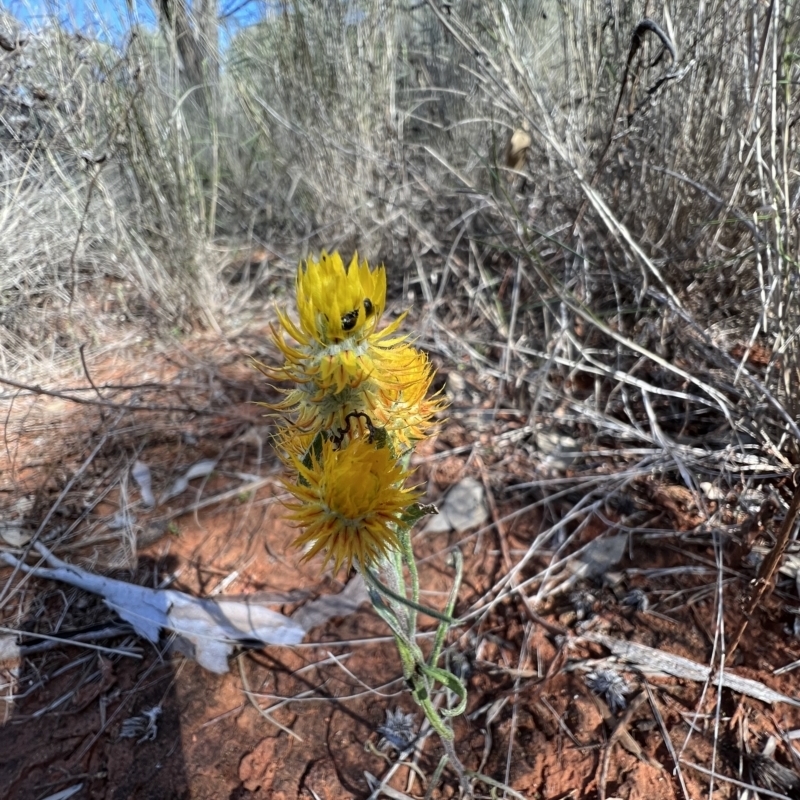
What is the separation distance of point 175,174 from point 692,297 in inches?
96.2

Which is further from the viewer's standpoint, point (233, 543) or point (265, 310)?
point (265, 310)

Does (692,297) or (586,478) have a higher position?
(692,297)

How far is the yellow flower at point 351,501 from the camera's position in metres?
0.73

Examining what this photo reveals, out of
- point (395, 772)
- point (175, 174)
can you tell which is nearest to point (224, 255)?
point (175, 174)

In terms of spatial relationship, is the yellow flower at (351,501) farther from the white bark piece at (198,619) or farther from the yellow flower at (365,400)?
the white bark piece at (198,619)

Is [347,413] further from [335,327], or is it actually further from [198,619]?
[198,619]

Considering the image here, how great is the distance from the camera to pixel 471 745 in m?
1.31

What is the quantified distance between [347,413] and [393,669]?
989mm

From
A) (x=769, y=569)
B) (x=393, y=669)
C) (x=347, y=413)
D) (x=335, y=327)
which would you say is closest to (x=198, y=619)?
(x=393, y=669)

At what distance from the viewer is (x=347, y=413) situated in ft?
2.77

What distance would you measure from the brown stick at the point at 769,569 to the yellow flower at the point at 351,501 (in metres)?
0.92

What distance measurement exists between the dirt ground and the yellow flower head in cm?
104

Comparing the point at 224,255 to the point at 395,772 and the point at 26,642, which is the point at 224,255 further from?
the point at 395,772

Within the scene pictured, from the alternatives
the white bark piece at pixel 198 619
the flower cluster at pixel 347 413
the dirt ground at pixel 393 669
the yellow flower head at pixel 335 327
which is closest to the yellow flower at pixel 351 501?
the flower cluster at pixel 347 413
